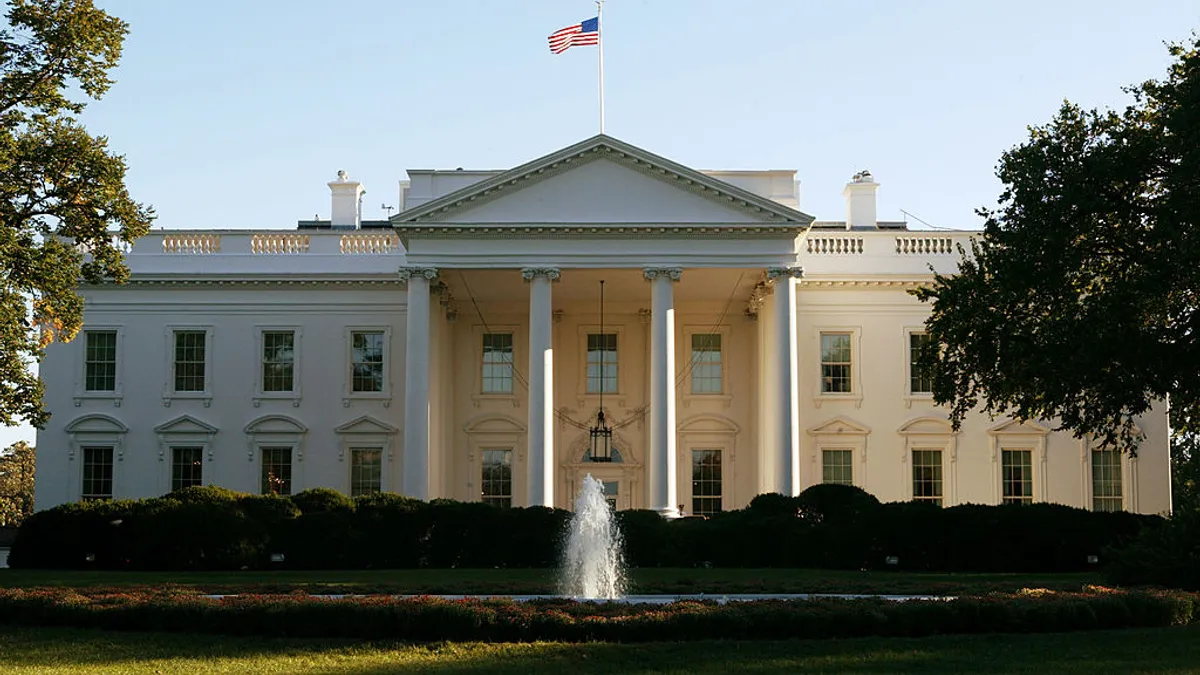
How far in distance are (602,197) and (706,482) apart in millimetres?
10412

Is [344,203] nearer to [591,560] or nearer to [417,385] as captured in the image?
[417,385]

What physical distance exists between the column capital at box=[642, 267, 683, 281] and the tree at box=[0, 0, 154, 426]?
49.5ft

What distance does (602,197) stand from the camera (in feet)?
123

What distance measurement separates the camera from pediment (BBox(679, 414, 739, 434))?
42.5m

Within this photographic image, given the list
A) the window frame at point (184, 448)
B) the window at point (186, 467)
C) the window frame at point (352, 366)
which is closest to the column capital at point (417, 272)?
the window frame at point (352, 366)

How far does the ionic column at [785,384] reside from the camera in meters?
36.2

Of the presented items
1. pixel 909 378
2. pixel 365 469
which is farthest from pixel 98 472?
pixel 909 378

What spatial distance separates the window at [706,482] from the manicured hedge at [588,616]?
81.9 ft

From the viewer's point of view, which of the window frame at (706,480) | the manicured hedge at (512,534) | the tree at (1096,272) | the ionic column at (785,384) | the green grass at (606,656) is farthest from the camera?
the window frame at (706,480)

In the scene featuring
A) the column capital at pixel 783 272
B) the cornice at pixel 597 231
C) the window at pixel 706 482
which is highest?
the cornice at pixel 597 231

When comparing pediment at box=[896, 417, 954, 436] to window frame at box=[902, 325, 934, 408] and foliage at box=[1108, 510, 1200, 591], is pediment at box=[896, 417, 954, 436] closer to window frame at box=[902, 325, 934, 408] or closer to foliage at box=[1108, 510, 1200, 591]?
window frame at box=[902, 325, 934, 408]

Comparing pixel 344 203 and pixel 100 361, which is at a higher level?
pixel 344 203

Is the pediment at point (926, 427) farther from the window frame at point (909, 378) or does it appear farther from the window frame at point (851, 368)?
the window frame at point (851, 368)

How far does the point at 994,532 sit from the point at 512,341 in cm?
1764
